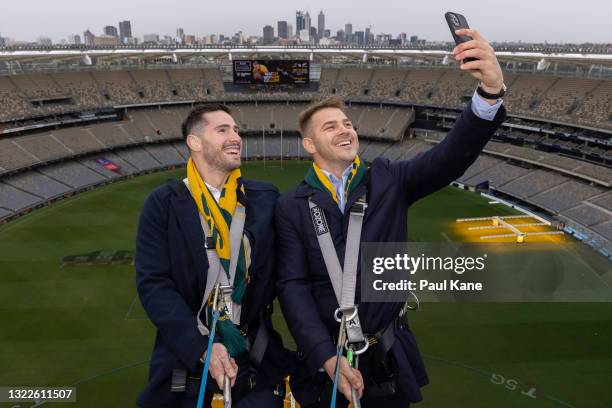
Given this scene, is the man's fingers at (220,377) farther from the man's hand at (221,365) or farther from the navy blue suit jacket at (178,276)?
the navy blue suit jacket at (178,276)

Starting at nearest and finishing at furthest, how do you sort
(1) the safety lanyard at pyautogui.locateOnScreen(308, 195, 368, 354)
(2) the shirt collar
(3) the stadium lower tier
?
(1) the safety lanyard at pyautogui.locateOnScreen(308, 195, 368, 354) < (2) the shirt collar < (3) the stadium lower tier

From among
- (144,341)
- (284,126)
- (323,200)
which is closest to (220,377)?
(323,200)

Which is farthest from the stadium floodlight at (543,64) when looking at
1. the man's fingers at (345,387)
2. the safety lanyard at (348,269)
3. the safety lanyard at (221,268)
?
the man's fingers at (345,387)

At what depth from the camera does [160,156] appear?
5003 cm

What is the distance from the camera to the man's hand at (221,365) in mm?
3588

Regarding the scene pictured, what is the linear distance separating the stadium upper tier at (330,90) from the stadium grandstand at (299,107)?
170 millimetres

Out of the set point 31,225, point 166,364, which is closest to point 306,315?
point 166,364

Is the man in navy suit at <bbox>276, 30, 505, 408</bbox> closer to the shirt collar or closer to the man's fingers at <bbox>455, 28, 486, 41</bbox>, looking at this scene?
the shirt collar

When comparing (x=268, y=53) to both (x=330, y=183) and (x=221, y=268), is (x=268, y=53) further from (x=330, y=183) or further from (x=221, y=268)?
(x=221, y=268)

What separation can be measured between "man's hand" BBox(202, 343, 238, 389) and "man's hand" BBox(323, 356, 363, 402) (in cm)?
82

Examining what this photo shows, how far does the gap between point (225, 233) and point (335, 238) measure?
1.03m

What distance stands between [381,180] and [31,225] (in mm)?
36470

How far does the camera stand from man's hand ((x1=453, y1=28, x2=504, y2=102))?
3.18 metres

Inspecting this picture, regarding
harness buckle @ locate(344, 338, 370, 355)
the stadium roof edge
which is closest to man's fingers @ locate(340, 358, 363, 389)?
harness buckle @ locate(344, 338, 370, 355)
